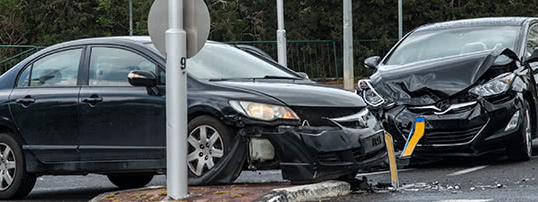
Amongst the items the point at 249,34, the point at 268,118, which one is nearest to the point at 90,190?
the point at 268,118

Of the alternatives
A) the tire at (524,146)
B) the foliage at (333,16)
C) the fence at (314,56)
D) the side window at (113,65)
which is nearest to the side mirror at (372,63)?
the tire at (524,146)

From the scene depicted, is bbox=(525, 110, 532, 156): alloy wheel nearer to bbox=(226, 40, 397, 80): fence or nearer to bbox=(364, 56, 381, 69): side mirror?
bbox=(364, 56, 381, 69): side mirror

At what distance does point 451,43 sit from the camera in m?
12.4

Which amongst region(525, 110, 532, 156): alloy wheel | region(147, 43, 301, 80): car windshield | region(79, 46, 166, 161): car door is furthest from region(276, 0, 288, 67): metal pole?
region(79, 46, 166, 161): car door

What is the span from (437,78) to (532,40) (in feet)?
6.79

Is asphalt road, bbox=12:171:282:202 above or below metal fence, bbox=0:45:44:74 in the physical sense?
below

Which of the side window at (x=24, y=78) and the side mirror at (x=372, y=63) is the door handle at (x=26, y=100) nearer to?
the side window at (x=24, y=78)

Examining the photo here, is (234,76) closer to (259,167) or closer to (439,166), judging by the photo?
(259,167)

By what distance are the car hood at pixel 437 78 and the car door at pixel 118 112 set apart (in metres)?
3.07

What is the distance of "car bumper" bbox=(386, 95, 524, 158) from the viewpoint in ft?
35.4

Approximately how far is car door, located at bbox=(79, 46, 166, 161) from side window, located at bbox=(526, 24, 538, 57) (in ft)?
16.1

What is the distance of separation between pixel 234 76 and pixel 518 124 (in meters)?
3.36

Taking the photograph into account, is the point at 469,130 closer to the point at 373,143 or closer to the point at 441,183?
the point at 441,183

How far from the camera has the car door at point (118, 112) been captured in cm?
884
